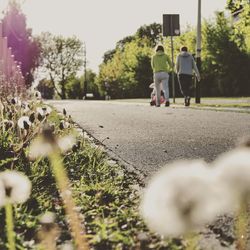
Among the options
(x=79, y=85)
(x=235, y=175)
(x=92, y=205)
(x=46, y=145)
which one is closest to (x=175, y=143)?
(x=92, y=205)

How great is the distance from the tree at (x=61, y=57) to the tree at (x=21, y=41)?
1300cm

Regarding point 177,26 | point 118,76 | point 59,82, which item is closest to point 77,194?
point 177,26

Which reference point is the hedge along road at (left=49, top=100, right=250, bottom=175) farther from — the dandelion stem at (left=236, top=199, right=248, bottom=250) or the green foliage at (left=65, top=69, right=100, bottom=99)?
the green foliage at (left=65, top=69, right=100, bottom=99)

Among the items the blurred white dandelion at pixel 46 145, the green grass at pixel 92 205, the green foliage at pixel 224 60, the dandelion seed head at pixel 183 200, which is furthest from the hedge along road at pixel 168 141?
the green foliage at pixel 224 60

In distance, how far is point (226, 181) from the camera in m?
0.85

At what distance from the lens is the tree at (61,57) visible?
9169cm

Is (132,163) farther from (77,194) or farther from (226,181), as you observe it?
(226,181)

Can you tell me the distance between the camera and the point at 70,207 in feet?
10.0

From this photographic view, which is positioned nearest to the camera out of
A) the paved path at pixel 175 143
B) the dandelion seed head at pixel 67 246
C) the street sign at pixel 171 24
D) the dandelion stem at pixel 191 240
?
the dandelion stem at pixel 191 240

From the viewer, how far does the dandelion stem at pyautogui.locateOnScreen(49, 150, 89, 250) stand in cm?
242

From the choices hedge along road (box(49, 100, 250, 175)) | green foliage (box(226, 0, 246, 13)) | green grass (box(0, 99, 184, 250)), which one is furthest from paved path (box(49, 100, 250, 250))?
green foliage (box(226, 0, 246, 13))

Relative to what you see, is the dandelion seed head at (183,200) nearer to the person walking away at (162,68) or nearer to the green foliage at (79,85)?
the person walking away at (162,68)

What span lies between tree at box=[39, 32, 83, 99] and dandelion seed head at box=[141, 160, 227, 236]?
90.3 metres

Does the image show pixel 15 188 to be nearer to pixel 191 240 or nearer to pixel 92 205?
pixel 191 240
